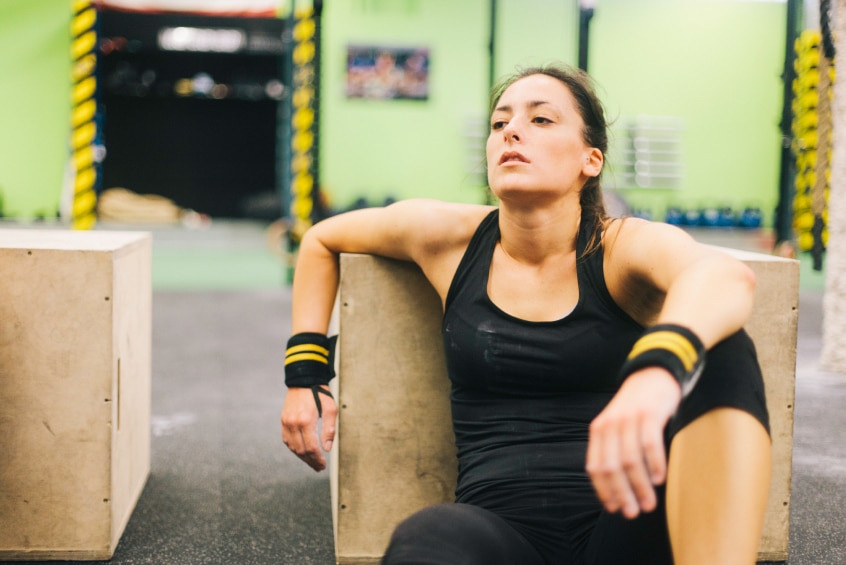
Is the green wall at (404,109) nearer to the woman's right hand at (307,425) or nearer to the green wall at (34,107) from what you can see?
the green wall at (34,107)

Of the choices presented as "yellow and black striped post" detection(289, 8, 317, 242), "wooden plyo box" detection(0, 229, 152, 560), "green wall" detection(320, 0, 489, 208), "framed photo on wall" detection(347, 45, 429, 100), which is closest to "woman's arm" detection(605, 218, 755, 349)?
"wooden plyo box" detection(0, 229, 152, 560)

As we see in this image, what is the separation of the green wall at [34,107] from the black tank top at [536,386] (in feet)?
28.0

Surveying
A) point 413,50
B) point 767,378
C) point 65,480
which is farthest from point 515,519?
point 413,50

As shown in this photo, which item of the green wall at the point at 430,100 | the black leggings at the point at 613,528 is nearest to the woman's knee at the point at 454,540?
the black leggings at the point at 613,528

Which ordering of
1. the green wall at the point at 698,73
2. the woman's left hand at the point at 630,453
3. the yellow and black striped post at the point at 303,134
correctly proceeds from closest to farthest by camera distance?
the woman's left hand at the point at 630,453 → the yellow and black striped post at the point at 303,134 → the green wall at the point at 698,73

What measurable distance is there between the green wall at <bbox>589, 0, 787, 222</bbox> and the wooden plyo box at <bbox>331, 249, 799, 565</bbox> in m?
8.02

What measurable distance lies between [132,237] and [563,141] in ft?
3.48

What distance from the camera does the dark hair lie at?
1331 millimetres

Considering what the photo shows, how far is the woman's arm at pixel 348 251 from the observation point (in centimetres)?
140

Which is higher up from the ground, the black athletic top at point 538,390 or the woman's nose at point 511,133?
the woman's nose at point 511,133

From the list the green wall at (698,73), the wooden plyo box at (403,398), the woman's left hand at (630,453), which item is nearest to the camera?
the woman's left hand at (630,453)

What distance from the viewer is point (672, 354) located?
35.2 inches

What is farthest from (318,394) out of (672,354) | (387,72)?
(387,72)

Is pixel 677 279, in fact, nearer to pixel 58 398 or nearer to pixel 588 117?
pixel 588 117
